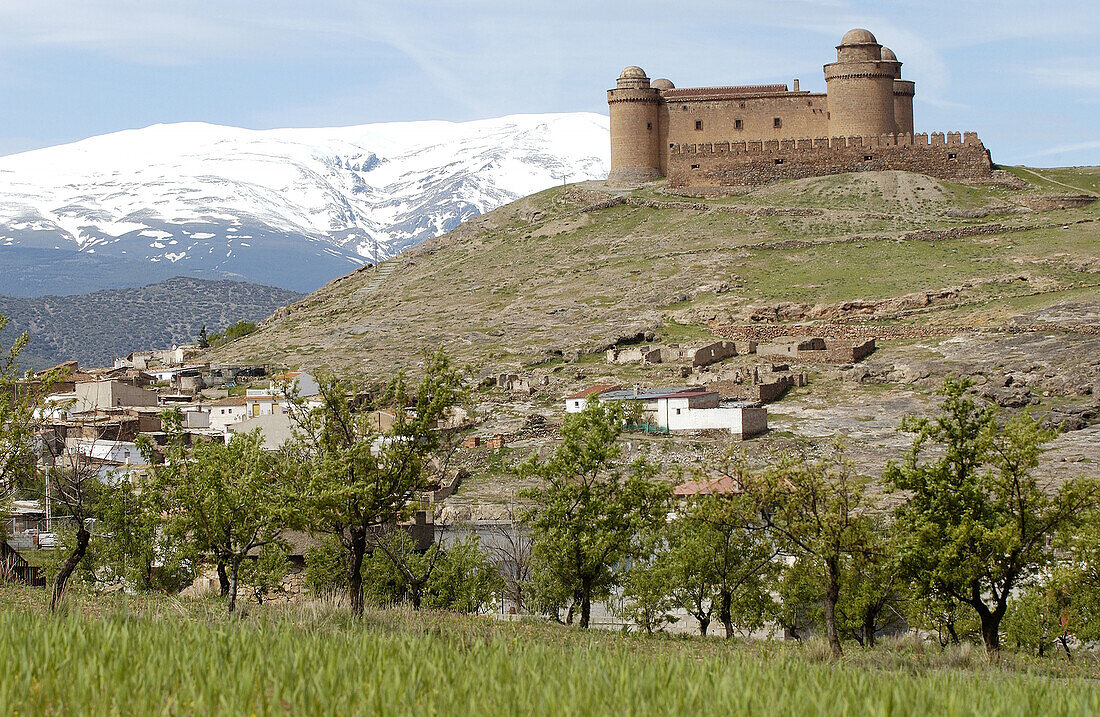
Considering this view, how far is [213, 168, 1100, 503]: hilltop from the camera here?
4950 centimetres

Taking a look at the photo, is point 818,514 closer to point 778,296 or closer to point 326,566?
point 326,566

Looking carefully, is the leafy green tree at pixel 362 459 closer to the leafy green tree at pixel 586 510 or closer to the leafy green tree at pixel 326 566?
the leafy green tree at pixel 586 510

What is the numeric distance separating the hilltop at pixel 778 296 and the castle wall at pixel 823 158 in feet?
4.16

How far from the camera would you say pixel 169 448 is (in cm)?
3084

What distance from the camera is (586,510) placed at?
26219mm

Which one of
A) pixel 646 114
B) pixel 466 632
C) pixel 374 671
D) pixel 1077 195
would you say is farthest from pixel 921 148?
pixel 374 671

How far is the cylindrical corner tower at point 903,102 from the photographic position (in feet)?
287

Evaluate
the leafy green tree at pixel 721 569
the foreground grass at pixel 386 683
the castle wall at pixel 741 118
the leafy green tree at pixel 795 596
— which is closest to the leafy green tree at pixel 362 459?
the leafy green tree at pixel 721 569

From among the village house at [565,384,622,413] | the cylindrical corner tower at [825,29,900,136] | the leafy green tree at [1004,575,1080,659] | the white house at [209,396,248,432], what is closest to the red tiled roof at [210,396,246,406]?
the white house at [209,396,248,432]

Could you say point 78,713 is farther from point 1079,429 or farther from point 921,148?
point 921,148

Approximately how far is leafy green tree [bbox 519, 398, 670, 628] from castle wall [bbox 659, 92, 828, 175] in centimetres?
6489

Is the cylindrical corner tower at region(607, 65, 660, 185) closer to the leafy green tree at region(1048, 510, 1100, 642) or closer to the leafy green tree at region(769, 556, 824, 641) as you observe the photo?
the leafy green tree at region(769, 556, 824, 641)

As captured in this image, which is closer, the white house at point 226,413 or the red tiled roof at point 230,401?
the white house at point 226,413

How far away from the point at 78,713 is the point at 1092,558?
23776 millimetres
